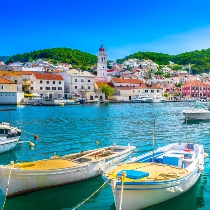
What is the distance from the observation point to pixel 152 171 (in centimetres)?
1232

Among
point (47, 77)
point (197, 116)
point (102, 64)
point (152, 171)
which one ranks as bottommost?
point (152, 171)

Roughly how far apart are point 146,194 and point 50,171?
437 centimetres

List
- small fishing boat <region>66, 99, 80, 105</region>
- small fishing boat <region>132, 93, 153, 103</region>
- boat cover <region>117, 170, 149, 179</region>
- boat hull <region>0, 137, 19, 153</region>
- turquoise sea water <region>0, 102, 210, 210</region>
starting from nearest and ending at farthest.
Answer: boat cover <region>117, 170, 149, 179</region> → turquoise sea water <region>0, 102, 210, 210</region> → boat hull <region>0, 137, 19, 153</region> → small fishing boat <region>66, 99, 80, 105</region> → small fishing boat <region>132, 93, 153, 103</region>

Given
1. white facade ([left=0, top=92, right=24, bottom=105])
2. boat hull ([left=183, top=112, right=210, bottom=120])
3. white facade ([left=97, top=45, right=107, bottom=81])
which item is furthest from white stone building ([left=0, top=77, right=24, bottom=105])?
boat hull ([left=183, top=112, right=210, bottom=120])

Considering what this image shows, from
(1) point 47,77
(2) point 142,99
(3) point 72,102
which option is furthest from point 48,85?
(2) point 142,99

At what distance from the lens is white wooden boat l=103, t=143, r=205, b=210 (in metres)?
10.5

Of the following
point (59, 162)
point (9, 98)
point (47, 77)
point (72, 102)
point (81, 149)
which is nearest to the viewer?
point (59, 162)

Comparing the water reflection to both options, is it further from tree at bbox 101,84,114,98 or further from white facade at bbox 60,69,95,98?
white facade at bbox 60,69,95,98

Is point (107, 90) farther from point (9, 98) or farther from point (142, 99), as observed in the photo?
point (9, 98)

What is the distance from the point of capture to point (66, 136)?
2969 cm

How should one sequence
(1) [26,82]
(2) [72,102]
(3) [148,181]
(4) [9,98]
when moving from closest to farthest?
(3) [148,181] → (4) [9,98] → (2) [72,102] → (1) [26,82]

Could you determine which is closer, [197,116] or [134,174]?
[134,174]

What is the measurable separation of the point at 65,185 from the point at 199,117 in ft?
118

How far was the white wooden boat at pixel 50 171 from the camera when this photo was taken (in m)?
12.5
